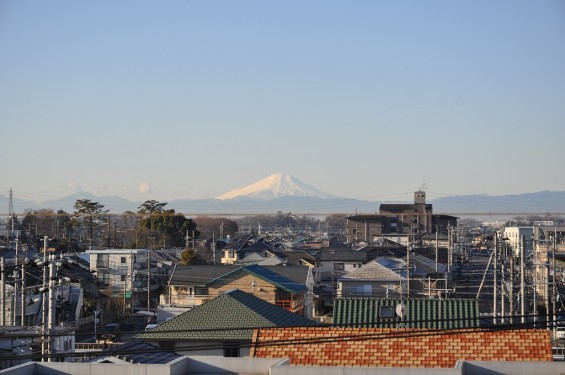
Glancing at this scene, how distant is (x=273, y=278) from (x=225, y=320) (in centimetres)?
1505

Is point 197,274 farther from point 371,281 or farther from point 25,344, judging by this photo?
point 25,344

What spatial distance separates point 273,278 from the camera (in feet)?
102

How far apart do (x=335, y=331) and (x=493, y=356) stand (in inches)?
89.0

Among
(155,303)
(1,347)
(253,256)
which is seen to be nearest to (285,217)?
(253,256)

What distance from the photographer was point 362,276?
36.9 metres

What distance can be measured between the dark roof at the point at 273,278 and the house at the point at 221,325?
40.9ft

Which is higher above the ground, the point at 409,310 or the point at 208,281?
the point at 409,310

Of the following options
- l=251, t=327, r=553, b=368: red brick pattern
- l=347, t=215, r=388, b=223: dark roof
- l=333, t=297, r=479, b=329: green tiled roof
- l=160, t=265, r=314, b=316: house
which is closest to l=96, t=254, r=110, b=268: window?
l=160, t=265, r=314, b=316: house

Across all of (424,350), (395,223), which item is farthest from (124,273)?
(395,223)

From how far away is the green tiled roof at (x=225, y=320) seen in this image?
15039 mm

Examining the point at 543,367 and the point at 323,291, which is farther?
the point at 323,291

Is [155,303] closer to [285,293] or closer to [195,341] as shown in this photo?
[285,293]

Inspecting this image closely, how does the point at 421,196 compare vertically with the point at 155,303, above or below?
above

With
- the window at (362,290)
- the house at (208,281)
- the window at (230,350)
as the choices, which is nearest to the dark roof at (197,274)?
the house at (208,281)
